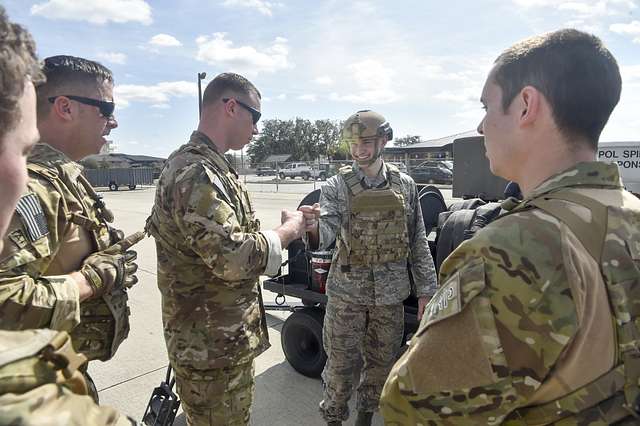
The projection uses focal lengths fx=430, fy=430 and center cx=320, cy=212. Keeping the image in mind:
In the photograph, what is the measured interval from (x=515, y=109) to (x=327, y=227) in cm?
178

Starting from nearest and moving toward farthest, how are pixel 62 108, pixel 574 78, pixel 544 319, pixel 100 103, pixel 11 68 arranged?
pixel 11 68, pixel 544 319, pixel 574 78, pixel 62 108, pixel 100 103

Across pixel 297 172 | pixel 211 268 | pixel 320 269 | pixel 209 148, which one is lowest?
pixel 320 269

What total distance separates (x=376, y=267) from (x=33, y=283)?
1980mm

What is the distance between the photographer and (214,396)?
80.9 inches

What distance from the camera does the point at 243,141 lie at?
2.41 m

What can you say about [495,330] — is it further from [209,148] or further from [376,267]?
[376,267]

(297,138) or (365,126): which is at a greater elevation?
(297,138)

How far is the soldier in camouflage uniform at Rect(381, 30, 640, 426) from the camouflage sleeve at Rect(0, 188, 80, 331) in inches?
45.6

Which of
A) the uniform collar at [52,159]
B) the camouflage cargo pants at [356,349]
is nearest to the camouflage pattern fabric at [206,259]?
the uniform collar at [52,159]

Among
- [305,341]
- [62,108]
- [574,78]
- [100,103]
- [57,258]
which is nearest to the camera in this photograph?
[574,78]

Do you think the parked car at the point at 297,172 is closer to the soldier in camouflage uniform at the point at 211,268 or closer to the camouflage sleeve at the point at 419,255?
the camouflage sleeve at the point at 419,255

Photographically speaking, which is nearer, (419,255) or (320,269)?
(419,255)

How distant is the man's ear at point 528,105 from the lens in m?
1.13

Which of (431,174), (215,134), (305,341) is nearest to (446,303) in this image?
(215,134)
